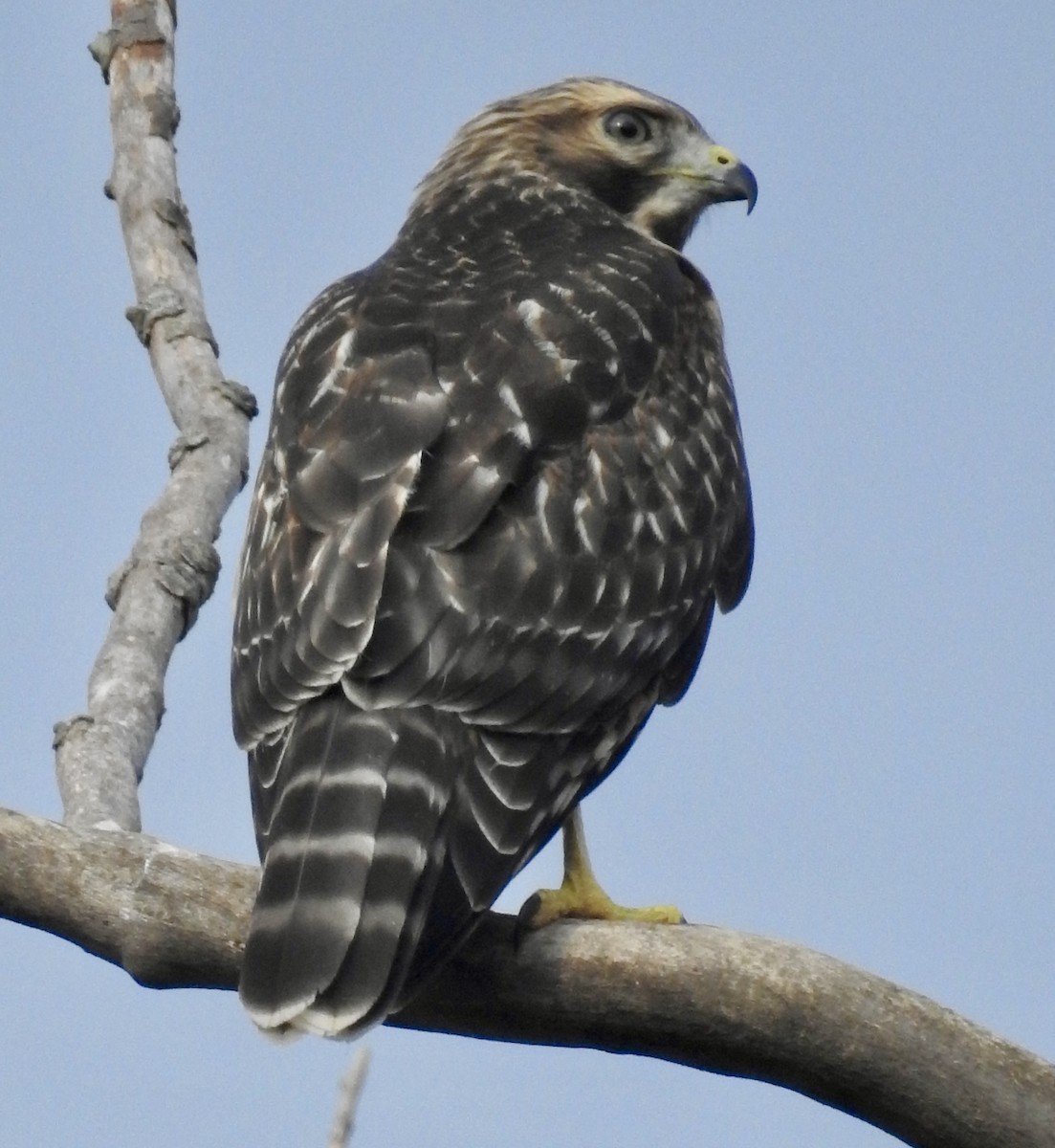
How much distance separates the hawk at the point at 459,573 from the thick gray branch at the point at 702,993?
6.9 inches

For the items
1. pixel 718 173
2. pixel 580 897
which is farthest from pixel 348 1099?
pixel 718 173

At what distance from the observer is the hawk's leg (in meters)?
4.67

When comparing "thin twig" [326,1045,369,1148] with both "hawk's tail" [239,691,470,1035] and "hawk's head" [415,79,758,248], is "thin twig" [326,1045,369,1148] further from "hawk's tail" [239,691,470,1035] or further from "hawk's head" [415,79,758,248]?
"hawk's head" [415,79,758,248]

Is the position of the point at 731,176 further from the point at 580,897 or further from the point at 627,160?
the point at 580,897

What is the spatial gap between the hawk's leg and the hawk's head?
252 cm

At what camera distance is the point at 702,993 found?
3.89 metres

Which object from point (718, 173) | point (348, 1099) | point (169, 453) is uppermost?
point (718, 173)

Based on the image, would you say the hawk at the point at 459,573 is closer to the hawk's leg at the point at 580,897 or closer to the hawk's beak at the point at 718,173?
the hawk's leg at the point at 580,897

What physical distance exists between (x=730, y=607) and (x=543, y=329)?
97 cm

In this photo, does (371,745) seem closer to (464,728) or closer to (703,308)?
(464,728)

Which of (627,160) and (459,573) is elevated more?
(627,160)

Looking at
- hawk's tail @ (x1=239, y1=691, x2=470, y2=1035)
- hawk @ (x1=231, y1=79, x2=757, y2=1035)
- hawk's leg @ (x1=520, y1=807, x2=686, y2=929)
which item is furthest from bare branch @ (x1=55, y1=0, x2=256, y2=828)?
hawk's leg @ (x1=520, y1=807, x2=686, y2=929)

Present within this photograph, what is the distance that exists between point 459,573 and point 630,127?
A: 2.93 m

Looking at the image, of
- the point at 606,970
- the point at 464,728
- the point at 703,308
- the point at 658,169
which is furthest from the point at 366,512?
the point at 658,169
